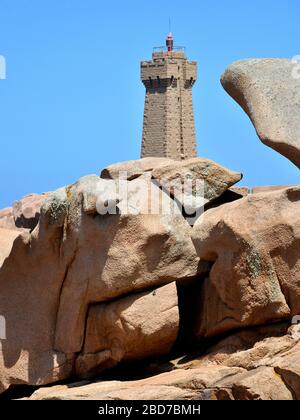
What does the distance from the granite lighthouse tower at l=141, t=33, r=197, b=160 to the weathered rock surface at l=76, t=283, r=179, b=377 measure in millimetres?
62936

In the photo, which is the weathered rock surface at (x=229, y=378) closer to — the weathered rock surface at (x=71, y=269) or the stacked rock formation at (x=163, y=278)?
the stacked rock formation at (x=163, y=278)

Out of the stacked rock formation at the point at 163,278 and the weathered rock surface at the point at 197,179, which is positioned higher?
the weathered rock surface at the point at 197,179

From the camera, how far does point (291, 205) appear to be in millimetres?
15797

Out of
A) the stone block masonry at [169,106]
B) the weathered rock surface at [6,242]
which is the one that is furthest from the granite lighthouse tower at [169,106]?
the weathered rock surface at [6,242]

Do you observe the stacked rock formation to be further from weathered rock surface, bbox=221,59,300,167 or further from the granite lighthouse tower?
the granite lighthouse tower

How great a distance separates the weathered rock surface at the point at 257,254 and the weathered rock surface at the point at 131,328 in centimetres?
Answer: 70

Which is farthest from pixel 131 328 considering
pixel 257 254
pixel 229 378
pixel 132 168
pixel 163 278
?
pixel 132 168

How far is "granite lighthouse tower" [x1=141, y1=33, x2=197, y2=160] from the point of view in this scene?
80.9 meters

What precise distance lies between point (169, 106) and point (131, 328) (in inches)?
2587

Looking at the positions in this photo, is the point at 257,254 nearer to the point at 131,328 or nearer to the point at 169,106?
the point at 131,328

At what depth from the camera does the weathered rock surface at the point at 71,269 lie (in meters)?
16.6

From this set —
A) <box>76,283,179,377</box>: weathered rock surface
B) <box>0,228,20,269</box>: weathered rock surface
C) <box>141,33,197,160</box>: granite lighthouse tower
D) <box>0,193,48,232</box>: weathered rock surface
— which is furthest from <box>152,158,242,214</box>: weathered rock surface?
<box>141,33,197,160</box>: granite lighthouse tower
